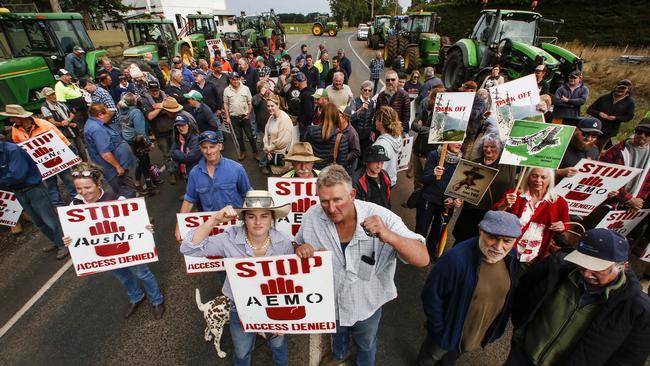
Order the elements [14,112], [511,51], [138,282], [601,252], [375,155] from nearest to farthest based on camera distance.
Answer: [601,252] → [375,155] → [138,282] → [14,112] → [511,51]

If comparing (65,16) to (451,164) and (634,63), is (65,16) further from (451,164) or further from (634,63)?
(634,63)

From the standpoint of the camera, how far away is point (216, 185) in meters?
3.66

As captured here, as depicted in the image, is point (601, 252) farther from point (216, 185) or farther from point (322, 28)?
point (322, 28)

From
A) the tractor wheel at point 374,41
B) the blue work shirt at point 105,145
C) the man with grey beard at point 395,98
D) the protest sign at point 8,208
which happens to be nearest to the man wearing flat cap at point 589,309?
the man with grey beard at point 395,98

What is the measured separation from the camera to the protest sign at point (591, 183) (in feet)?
12.6

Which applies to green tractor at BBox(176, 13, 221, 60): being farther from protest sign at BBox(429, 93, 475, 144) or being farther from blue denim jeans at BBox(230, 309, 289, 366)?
blue denim jeans at BBox(230, 309, 289, 366)

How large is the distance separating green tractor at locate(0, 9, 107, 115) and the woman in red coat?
1125 cm

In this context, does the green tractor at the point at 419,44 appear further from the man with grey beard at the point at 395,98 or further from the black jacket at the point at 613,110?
the man with grey beard at the point at 395,98

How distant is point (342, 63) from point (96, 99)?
24.2 ft

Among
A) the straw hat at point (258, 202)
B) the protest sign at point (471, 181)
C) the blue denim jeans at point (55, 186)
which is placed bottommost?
the blue denim jeans at point (55, 186)

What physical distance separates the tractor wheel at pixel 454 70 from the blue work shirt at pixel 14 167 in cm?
1289

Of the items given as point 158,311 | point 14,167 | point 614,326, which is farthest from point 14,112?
point 614,326

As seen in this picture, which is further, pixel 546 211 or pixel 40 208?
pixel 40 208

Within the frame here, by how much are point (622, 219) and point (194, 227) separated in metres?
5.22
